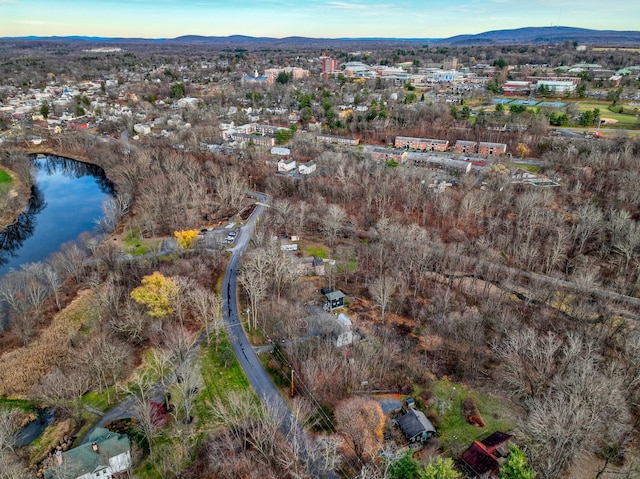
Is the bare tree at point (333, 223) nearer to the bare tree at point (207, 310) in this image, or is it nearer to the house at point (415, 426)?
the bare tree at point (207, 310)

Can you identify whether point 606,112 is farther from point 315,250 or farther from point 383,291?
point 383,291

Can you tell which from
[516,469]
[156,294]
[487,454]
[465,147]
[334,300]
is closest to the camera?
[516,469]

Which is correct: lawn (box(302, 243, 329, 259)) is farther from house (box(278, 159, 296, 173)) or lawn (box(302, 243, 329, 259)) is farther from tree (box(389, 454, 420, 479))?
tree (box(389, 454, 420, 479))

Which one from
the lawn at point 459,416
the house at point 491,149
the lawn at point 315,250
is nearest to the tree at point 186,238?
the lawn at point 315,250

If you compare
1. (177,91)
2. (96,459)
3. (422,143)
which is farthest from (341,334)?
(177,91)

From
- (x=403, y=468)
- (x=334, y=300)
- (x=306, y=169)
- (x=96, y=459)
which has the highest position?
(x=306, y=169)

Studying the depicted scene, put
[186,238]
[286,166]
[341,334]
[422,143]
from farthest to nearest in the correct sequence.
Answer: [422,143]
[286,166]
[186,238]
[341,334]
